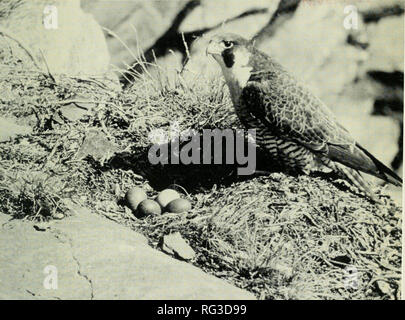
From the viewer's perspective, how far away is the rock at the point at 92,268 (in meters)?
2.52

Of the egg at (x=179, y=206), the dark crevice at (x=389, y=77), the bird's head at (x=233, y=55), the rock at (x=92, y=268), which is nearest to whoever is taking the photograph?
the rock at (x=92, y=268)

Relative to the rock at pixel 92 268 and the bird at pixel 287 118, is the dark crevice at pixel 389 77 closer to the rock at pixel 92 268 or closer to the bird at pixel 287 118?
the bird at pixel 287 118

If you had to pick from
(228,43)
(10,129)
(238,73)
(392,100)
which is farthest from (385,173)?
(10,129)

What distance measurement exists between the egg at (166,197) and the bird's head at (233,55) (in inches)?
26.6

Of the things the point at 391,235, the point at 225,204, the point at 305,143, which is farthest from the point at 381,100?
the point at 225,204

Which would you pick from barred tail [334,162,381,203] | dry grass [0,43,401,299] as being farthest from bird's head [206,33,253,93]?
barred tail [334,162,381,203]

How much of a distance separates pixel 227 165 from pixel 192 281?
896mm

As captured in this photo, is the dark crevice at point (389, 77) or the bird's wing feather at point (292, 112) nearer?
the bird's wing feather at point (292, 112)

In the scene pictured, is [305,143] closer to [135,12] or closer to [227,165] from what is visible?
[227,165]

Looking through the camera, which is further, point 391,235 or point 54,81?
point 54,81

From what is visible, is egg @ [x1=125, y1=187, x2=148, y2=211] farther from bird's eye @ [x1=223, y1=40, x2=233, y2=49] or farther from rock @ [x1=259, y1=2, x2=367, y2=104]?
rock @ [x1=259, y1=2, x2=367, y2=104]

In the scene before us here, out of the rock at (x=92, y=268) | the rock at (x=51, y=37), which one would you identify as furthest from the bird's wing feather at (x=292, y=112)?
the rock at (x=51, y=37)

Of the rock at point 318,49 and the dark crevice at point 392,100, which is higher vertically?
the rock at point 318,49

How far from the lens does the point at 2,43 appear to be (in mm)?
3674
